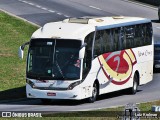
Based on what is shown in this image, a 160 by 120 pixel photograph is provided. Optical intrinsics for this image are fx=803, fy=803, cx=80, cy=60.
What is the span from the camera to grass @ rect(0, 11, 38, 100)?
35.5 m

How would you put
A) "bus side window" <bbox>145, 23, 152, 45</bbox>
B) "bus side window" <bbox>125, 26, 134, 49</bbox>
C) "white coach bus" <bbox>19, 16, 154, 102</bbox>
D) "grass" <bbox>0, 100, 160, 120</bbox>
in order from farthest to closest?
"bus side window" <bbox>145, 23, 152, 45</bbox>, "bus side window" <bbox>125, 26, 134, 49</bbox>, "white coach bus" <bbox>19, 16, 154, 102</bbox>, "grass" <bbox>0, 100, 160, 120</bbox>

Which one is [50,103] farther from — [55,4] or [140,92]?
[55,4]

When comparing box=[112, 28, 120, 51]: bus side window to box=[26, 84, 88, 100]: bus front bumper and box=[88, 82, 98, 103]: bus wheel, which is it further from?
box=[26, 84, 88, 100]: bus front bumper

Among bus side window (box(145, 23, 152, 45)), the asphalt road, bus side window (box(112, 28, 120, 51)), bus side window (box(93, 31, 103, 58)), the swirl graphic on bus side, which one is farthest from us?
the asphalt road

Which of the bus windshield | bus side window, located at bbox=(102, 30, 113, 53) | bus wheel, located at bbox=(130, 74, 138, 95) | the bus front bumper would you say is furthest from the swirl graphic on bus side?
the bus front bumper

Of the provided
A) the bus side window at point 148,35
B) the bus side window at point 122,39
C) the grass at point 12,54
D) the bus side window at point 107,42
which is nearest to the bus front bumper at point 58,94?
the bus side window at point 107,42

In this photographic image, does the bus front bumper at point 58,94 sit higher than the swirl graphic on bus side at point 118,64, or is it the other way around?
the swirl graphic on bus side at point 118,64

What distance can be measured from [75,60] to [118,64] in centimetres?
353

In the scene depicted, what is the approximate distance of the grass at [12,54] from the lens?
3553 centimetres

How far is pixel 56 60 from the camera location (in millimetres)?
30328

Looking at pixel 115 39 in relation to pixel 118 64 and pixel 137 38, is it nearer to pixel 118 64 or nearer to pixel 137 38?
pixel 118 64

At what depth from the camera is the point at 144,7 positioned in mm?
67750

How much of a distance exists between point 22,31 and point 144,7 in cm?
1866

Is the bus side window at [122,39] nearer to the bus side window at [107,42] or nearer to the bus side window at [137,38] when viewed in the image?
the bus side window at [107,42]
